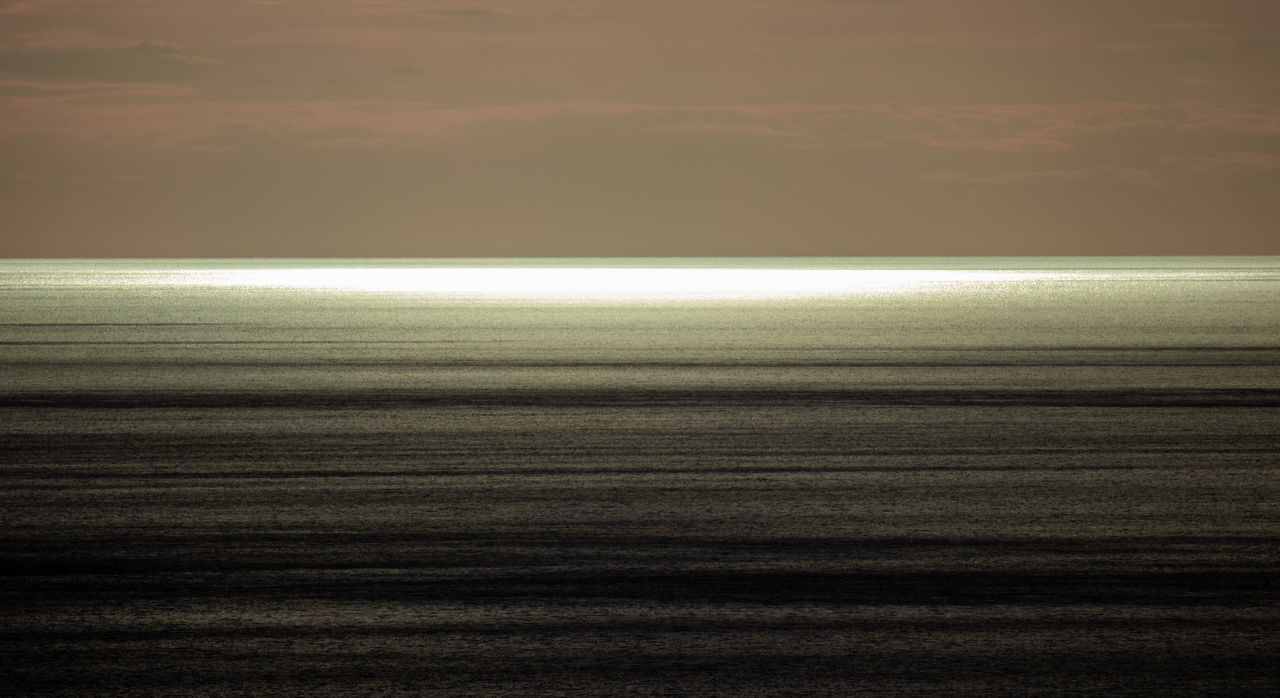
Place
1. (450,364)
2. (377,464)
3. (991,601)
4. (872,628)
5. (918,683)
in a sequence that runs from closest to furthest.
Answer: (918,683) → (872,628) → (991,601) → (377,464) → (450,364)

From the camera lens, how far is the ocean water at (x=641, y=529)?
16.3 feet

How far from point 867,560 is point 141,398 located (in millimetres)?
8565

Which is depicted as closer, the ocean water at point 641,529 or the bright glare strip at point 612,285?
the ocean water at point 641,529

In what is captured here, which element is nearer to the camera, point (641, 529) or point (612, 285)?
point (641, 529)

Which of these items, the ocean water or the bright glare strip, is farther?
Result: the bright glare strip

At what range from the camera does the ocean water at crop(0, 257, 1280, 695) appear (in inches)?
195

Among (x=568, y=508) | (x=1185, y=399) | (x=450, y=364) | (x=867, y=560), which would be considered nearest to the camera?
(x=867, y=560)

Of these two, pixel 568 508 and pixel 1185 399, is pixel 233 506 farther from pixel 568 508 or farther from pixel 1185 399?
pixel 1185 399

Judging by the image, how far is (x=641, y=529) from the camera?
7055 mm

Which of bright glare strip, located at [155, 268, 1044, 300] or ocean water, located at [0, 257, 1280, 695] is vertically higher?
ocean water, located at [0, 257, 1280, 695]

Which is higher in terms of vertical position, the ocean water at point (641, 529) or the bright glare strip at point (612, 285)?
the ocean water at point (641, 529)

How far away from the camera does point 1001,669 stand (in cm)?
485

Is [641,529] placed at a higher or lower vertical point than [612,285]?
higher

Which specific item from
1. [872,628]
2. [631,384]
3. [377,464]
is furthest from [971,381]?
[872,628]
